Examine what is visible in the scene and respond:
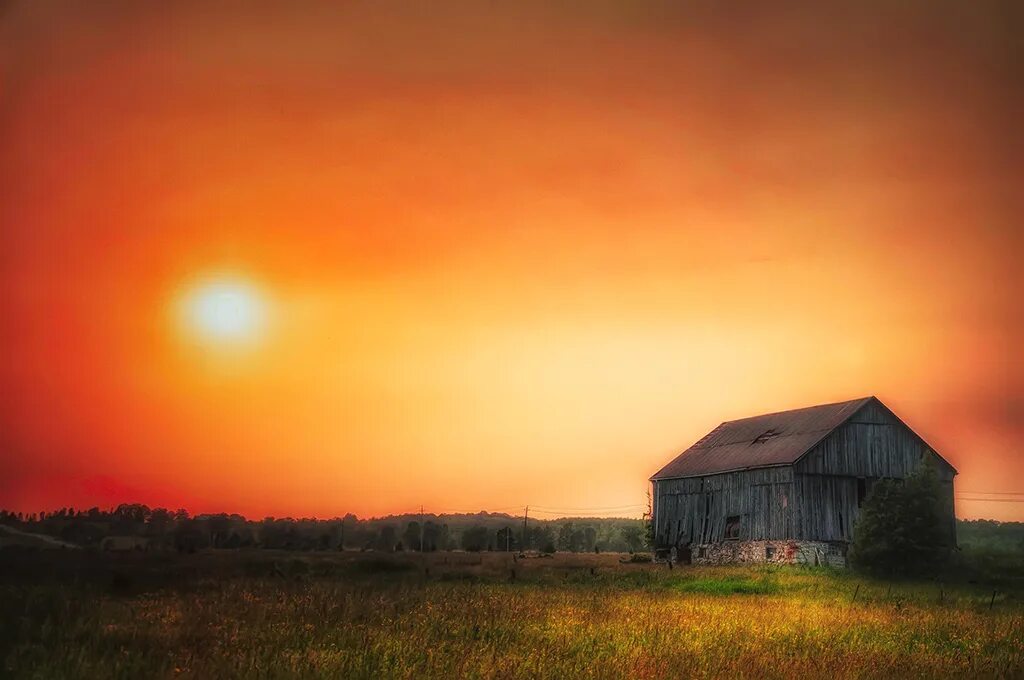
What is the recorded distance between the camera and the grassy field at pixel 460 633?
10.0m

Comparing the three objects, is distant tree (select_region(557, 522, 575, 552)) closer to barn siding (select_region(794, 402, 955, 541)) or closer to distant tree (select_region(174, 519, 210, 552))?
distant tree (select_region(174, 519, 210, 552))

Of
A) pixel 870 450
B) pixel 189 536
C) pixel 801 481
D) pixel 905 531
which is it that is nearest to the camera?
pixel 905 531

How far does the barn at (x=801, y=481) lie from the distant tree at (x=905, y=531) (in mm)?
4307

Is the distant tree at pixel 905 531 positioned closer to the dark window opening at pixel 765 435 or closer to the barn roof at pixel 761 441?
the barn roof at pixel 761 441

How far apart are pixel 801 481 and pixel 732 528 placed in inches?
219

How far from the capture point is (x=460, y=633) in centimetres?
1313

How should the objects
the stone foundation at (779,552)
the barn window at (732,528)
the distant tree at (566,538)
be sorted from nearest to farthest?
the stone foundation at (779,552) < the barn window at (732,528) < the distant tree at (566,538)

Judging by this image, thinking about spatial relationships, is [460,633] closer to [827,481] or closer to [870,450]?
[827,481]

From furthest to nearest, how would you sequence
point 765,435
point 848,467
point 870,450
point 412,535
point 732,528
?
1. point 412,535
2. point 765,435
3. point 732,528
4. point 870,450
5. point 848,467

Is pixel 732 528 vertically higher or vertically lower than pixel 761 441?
lower

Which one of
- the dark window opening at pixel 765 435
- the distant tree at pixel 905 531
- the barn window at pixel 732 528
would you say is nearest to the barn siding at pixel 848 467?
the distant tree at pixel 905 531

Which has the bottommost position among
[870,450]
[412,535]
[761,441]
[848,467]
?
[412,535]

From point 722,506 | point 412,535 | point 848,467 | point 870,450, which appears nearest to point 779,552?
point 848,467

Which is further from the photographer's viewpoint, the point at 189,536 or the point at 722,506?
the point at 189,536
